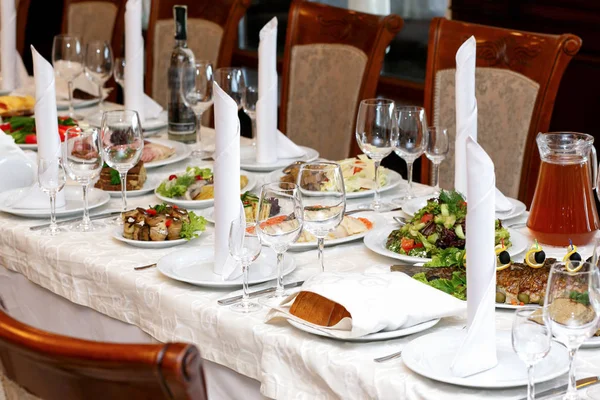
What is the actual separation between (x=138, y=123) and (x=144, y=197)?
27 centimetres

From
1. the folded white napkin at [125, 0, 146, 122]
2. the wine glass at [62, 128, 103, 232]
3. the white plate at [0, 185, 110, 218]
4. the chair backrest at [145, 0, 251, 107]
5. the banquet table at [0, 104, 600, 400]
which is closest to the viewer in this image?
the banquet table at [0, 104, 600, 400]

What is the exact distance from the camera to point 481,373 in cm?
119

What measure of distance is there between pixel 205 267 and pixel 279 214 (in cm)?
30

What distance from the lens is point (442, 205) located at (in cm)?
171

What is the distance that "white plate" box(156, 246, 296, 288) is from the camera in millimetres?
1577

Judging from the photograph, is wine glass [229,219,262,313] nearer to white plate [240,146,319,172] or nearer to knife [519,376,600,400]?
knife [519,376,600,400]

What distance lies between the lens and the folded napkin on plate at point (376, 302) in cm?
131

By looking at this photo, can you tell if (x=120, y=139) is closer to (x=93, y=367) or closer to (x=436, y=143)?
(x=436, y=143)

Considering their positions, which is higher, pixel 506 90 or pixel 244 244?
pixel 506 90

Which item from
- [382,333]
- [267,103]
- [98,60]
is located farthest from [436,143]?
[98,60]

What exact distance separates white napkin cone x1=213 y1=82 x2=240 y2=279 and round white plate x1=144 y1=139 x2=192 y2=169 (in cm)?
81

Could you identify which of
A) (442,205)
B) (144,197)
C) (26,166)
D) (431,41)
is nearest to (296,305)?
(442,205)

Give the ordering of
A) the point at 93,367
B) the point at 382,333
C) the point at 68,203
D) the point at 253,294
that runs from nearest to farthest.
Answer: the point at 93,367 → the point at 382,333 → the point at 253,294 → the point at 68,203

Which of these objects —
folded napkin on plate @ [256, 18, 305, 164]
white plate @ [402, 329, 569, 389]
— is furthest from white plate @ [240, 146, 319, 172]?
white plate @ [402, 329, 569, 389]
